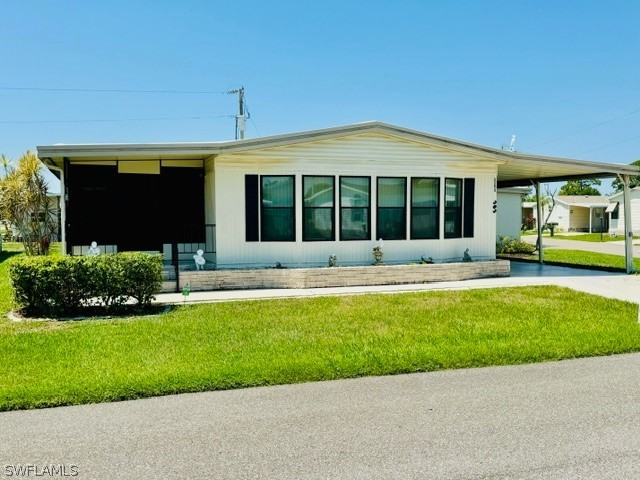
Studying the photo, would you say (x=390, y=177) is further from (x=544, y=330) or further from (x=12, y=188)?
(x=12, y=188)

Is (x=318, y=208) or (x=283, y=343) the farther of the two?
(x=318, y=208)

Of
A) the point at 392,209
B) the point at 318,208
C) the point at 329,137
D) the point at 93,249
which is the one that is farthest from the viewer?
the point at 392,209

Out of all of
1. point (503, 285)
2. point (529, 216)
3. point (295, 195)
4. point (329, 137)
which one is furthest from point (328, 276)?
point (529, 216)

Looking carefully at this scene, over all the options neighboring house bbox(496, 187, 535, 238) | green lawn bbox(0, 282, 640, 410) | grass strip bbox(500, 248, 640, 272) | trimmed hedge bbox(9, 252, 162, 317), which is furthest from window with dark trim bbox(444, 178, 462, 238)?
neighboring house bbox(496, 187, 535, 238)

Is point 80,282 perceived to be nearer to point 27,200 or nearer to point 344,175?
point 344,175

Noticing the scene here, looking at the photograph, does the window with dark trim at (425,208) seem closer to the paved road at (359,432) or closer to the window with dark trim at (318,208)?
the window with dark trim at (318,208)

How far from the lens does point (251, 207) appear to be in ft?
37.0

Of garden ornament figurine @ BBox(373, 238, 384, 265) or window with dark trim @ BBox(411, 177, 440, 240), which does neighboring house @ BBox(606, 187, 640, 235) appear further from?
garden ornament figurine @ BBox(373, 238, 384, 265)

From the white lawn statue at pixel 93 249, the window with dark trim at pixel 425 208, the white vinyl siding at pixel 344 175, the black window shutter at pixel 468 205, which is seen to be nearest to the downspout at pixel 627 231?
the white vinyl siding at pixel 344 175

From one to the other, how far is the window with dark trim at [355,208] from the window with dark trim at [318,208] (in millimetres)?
264

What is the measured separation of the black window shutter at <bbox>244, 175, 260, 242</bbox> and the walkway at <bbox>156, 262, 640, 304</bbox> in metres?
1.47

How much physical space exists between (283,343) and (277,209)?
559 cm

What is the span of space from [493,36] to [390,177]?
34.1 ft

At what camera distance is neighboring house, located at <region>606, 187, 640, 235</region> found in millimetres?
39375
